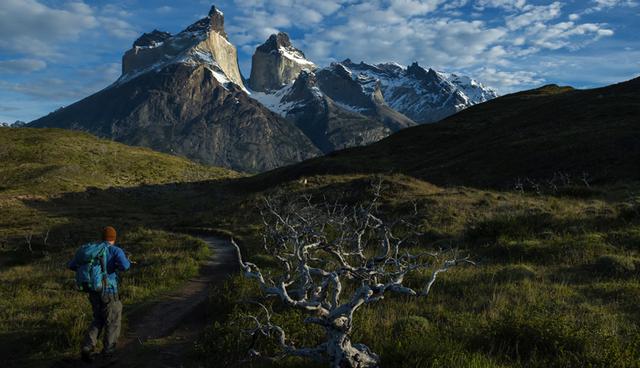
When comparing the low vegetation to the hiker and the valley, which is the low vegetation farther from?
the hiker

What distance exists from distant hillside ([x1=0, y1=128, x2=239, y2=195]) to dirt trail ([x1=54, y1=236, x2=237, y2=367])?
6068cm

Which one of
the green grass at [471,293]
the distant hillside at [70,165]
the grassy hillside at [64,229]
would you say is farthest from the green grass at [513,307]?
the distant hillside at [70,165]

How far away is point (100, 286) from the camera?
9.24 m

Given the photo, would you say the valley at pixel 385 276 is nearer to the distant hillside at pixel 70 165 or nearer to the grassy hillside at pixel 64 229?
the grassy hillside at pixel 64 229

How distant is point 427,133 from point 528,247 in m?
62.3

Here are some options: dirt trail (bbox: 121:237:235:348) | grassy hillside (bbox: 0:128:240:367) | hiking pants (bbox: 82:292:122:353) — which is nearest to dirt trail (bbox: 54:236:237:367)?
dirt trail (bbox: 121:237:235:348)

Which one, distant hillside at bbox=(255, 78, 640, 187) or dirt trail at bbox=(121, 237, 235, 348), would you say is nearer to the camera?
dirt trail at bbox=(121, 237, 235, 348)

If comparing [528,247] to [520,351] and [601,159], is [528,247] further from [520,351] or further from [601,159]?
[601,159]

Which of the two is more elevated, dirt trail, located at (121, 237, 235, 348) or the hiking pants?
the hiking pants

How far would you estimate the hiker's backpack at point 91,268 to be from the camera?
9.16 meters

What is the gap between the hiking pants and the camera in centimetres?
921

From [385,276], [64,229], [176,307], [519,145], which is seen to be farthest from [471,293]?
[519,145]

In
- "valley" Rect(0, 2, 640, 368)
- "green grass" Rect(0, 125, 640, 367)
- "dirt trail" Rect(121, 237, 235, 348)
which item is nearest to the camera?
"valley" Rect(0, 2, 640, 368)

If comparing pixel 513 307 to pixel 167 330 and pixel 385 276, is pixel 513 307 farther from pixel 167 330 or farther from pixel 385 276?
pixel 167 330
